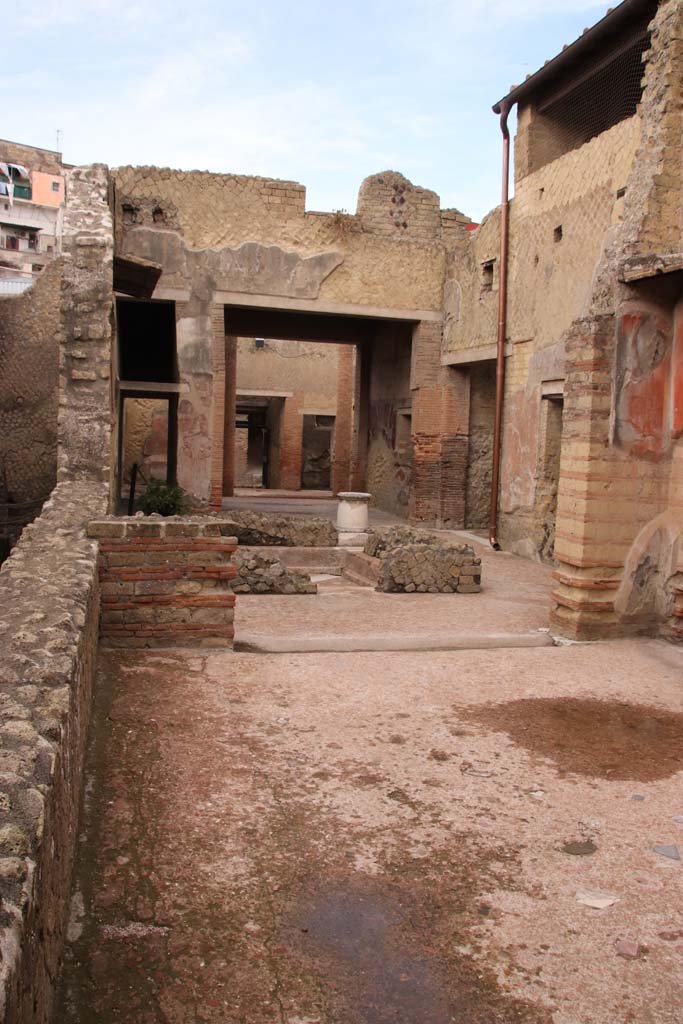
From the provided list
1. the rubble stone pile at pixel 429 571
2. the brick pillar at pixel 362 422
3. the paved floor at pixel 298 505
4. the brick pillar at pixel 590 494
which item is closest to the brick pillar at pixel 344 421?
the paved floor at pixel 298 505

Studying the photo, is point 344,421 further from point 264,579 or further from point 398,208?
point 264,579

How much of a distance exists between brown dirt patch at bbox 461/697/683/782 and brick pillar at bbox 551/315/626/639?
158 centimetres

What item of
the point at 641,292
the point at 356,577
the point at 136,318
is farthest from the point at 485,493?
the point at 641,292

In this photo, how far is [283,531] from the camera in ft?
40.2

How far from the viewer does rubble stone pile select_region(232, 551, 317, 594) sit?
918 centimetres

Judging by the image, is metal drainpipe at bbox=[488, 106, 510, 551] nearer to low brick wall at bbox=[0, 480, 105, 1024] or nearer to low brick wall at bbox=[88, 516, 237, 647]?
low brick wall at bbox=[88, 516, 237, 647]

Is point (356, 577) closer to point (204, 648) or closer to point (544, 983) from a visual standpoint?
point (204, 648)

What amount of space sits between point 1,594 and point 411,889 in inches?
79.5

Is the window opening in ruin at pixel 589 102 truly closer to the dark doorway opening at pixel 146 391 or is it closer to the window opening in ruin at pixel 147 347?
the dark doorway opening at pixel 146 391

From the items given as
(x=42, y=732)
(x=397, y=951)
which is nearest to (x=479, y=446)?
(x=397, y=951)

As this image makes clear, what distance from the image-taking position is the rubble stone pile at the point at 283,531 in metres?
12.1

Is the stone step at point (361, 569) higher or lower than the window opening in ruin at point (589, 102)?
lower

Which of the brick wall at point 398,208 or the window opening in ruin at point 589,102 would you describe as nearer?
the window opening in ruin at point 589,102

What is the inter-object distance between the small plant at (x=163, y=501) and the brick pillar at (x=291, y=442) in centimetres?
1002
